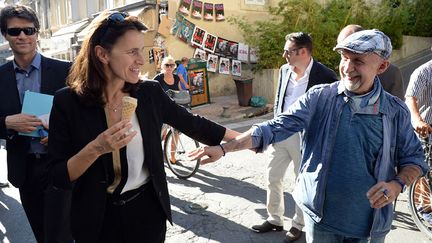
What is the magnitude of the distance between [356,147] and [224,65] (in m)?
12.8

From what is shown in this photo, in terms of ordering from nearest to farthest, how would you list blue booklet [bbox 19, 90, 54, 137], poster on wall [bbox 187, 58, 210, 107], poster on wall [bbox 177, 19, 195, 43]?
blue booklet [bbox 19, 90, 54, 137] < poster on wall [bbox 187, 58, 210, 107] < poster on wall [bbox 177, 19, 195, 43]

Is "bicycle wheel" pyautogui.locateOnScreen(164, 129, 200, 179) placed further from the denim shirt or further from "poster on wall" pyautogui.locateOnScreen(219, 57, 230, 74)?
"poster on wall" pyautogui.locateOnScreen(219, 57, 230, 74)

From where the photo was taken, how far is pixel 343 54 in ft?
6.97

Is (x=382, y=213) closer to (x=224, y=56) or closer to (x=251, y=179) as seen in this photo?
(x=251, y=179)

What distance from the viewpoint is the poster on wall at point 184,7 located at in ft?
44.5

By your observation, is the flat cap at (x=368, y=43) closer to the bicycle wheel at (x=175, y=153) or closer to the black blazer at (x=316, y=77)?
the black blazer at (x=316, y=77)

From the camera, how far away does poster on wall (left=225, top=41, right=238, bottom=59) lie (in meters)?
14.7

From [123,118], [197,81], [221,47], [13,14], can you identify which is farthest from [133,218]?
[221,47]

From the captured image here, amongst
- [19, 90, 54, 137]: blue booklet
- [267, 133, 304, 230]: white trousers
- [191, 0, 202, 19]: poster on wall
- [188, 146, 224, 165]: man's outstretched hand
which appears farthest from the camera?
[191, 0, 202, 19]: poster on wall

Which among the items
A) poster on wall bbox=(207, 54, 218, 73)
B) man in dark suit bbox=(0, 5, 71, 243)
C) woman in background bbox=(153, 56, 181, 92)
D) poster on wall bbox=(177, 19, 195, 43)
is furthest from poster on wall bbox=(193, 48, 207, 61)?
man in dark suit bbox=(0, 5, 71, 243)

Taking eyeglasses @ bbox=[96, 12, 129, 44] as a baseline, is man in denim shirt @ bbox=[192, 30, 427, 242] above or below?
below

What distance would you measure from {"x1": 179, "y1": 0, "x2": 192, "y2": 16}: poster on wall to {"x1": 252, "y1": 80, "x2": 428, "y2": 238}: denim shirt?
12092 mm

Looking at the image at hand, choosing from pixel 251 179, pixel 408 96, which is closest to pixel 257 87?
pixel 251 179

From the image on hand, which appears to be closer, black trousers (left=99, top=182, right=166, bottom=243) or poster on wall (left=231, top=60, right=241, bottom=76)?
black trousers (left=99, top=182, right=166, bottom=243)
